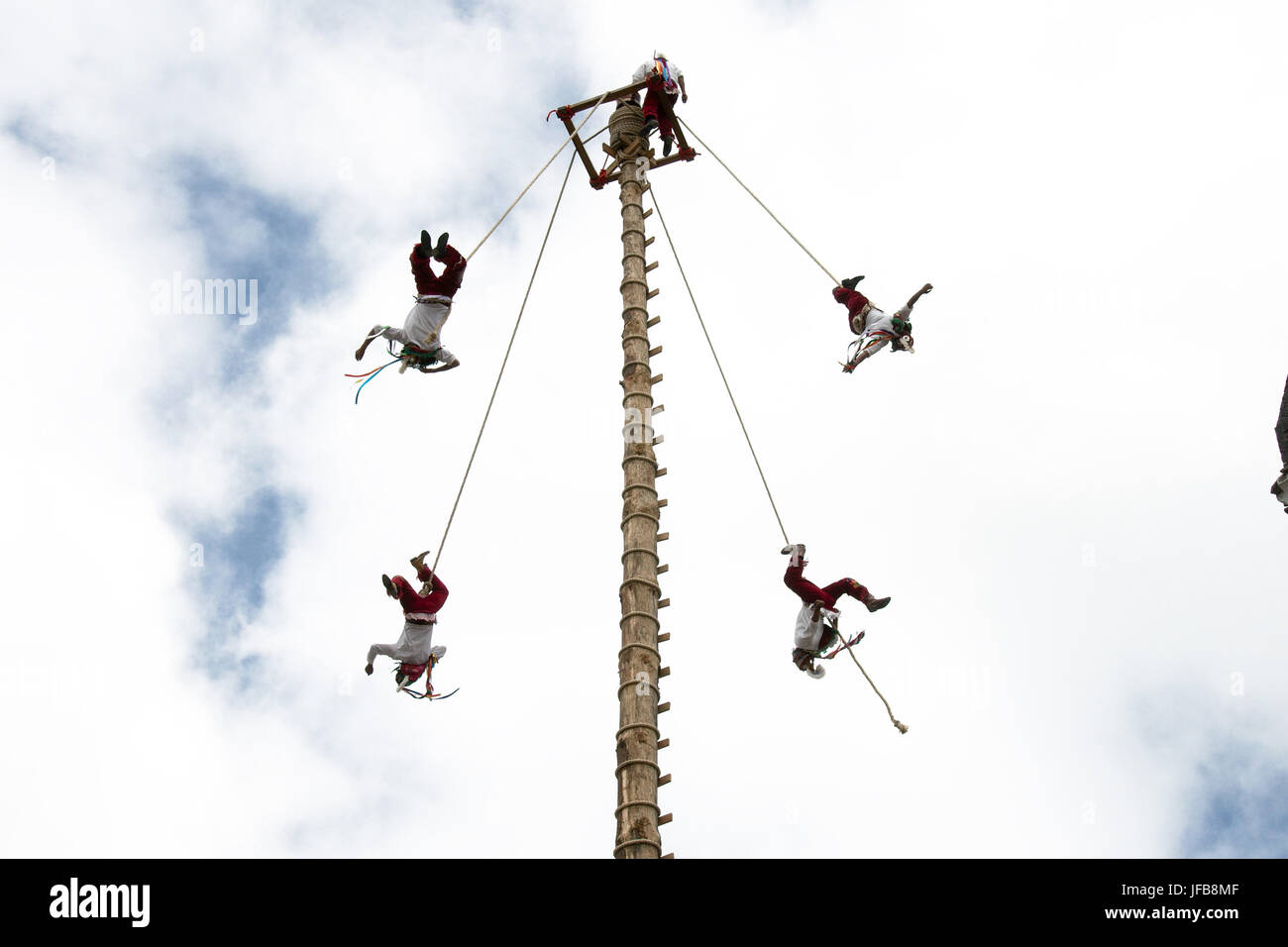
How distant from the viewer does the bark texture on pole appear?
7.44 m

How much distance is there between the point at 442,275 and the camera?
1007 cm

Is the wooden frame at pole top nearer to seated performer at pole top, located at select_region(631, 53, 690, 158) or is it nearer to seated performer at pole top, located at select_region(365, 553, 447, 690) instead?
seated performer at pole top, located at select_region(631, 53, 690, 158)

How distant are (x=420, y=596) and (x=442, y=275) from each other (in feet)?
9.12

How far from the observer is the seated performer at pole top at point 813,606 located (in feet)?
30.4

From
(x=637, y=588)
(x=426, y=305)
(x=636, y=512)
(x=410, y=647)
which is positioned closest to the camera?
(x=637, y=588)

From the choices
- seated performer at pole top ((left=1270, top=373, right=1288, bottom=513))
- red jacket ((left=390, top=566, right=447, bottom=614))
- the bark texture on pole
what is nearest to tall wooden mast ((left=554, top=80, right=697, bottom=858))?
the bark texture on pole

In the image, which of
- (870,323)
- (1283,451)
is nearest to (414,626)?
(870,323)

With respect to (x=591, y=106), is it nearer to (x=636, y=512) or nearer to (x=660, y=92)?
(x=660, y=92)

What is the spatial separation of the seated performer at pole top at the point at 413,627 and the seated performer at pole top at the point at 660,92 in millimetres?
4839

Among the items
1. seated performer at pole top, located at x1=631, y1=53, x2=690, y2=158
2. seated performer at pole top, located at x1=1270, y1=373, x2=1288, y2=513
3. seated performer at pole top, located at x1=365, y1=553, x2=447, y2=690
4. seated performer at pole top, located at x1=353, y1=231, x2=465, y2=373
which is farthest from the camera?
seated performer at pole top, located at x1=631, y1=53, x2=690, y2=158

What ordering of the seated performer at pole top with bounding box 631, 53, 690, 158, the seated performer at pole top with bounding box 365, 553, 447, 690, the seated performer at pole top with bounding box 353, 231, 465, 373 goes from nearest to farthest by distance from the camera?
the seated performer at pole top with bounding box 365, 553, 447, 690 → the seated performer at pole top with bounding box 353, 231, 465, 373 → the seated performer at pole top with bounding box 631, 53, 690, 158

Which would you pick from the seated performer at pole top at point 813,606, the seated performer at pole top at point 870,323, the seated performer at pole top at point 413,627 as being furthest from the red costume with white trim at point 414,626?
the seated performer at pole top at point 870,323
